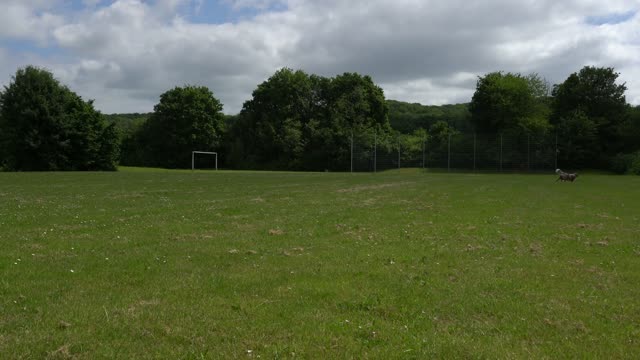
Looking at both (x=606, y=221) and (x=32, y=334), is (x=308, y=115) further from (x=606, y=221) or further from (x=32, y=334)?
(x=32, y=334)

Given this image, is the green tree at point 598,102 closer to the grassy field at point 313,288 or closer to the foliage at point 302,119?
the foliage at point 302,119

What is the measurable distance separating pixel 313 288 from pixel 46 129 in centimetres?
7162

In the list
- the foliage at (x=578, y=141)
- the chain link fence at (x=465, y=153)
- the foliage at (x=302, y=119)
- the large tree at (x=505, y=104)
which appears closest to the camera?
the foliage at (x=578, y=141)

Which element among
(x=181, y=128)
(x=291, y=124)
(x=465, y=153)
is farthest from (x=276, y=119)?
(x=465, y=153)

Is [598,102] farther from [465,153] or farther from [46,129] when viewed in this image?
[46,129]

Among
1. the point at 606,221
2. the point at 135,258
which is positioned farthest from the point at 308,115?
the point at 135,258

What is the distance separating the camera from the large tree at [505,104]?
78.1 metres

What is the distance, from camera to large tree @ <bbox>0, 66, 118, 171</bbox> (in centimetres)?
6862

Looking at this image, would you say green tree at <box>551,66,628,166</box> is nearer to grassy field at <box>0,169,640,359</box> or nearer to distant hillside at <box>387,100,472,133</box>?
distant hillside at <box>387,100,472,133</box>

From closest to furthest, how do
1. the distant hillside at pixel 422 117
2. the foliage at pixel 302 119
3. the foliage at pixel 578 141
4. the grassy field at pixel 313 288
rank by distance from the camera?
the grassy field at pixel 313 288 → the foliage at pixel 578 141 → the foliage at pixel 302 119 → the distant hillside at pixel 422 117

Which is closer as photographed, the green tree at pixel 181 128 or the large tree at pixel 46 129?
the large tree at pixel 46 129

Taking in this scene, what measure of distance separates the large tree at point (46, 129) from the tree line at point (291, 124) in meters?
0.13

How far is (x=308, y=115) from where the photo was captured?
91688 mm

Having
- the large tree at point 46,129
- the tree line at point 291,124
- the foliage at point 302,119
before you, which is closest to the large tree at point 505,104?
the tree line at point 291,124
